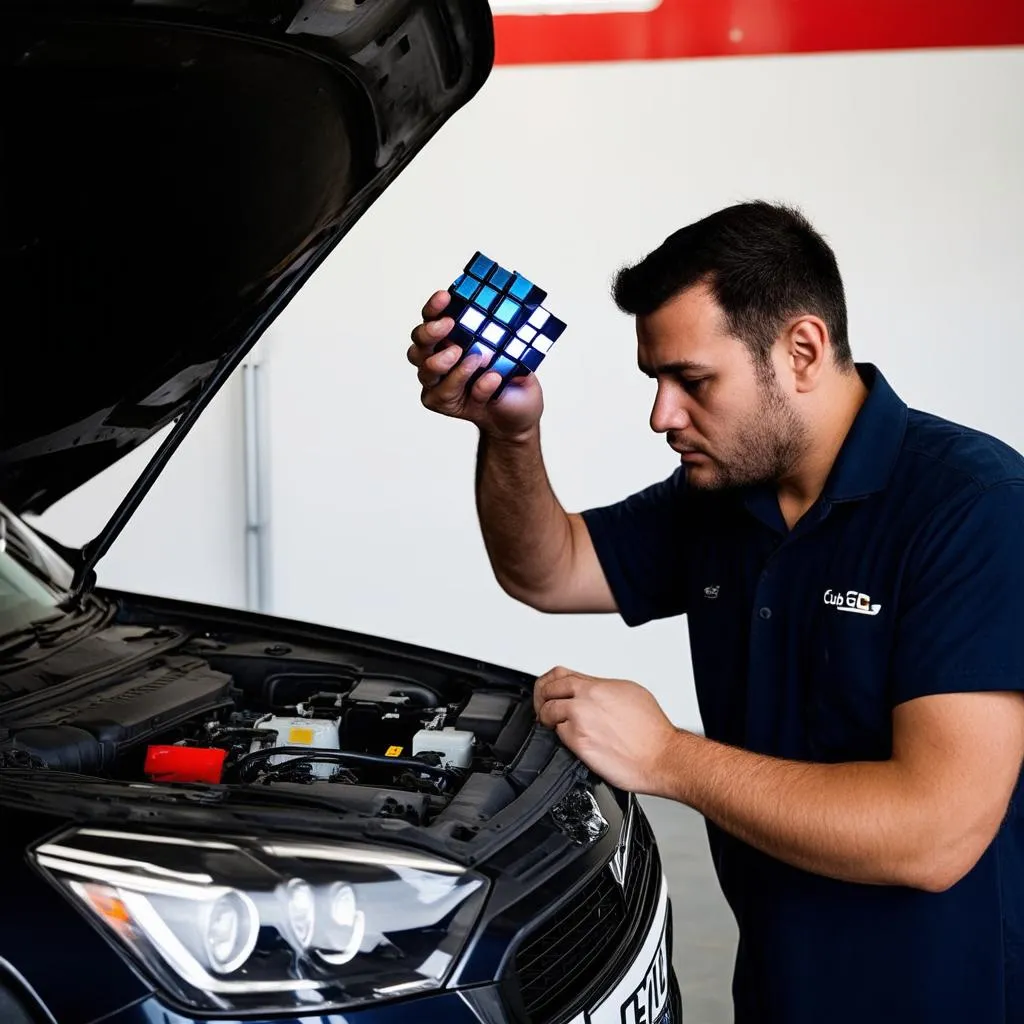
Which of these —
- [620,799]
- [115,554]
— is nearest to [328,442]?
→ [115,554]

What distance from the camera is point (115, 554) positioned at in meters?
4.67

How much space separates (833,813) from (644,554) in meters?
0.68

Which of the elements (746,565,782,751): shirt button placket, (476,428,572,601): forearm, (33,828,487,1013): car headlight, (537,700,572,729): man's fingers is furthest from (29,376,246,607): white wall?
(33,828,487,1013): car headlight

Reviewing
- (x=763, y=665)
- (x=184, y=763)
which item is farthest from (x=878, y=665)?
(x=184, y=763)

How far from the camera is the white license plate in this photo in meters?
1.43

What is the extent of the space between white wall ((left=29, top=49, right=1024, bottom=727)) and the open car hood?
214 centimetres

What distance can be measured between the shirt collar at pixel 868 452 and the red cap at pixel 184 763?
88cm

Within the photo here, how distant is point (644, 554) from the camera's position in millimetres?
2039

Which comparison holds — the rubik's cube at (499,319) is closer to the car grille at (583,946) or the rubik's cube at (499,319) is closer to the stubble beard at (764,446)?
the stubble beard at (764,446)

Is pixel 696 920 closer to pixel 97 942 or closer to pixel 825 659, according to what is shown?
pixel 825 659

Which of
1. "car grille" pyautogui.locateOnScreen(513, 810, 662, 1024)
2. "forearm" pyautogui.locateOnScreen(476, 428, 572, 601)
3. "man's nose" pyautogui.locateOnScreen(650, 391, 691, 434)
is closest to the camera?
"car grille" pyautogui.locateOnScreen(513, 810, 662, 1024)

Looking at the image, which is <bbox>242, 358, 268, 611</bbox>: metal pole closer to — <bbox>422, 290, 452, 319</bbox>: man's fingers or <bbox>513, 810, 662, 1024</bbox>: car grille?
<bbox>422, 290, 452, 319</bbox>: man's fingers

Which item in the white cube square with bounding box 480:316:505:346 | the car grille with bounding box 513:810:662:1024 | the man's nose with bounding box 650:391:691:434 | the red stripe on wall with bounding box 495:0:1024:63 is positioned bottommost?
the car grille with bounding box 513:810:662:1024

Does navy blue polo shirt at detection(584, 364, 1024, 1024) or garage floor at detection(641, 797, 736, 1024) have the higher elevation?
navy blue polo shirt at detection(584, 364, 1024, 1024)
